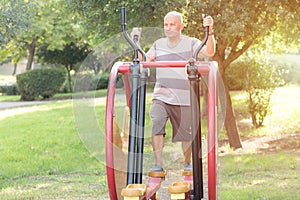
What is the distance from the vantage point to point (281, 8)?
8.39 m

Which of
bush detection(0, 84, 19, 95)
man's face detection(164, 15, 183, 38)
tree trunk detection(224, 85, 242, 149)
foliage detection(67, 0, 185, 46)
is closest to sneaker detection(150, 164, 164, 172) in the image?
man's face detection(164, 15, 183, 38)

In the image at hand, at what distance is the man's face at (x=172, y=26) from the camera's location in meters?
5.03

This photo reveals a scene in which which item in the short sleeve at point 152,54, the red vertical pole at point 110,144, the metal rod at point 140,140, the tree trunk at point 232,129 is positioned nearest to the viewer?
the red vertical pole at point 110,144

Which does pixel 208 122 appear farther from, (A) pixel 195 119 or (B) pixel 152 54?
(B) pixel 152 54

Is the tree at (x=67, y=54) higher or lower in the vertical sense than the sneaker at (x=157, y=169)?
higher

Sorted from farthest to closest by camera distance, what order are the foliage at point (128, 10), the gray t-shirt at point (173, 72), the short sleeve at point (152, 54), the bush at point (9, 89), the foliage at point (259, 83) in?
the bush at point (9, 89) < the foliage at point (259, 83) < the foliage at point (128, 10) < the short sleeve at point (152, 54) < the gray t-shirt at point (173, 72)

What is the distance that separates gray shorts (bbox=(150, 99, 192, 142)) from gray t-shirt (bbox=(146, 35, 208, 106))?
52 millimetres

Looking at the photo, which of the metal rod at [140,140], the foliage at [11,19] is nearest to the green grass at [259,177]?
the metal rod at [140,140]

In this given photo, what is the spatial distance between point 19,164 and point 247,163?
3350mm

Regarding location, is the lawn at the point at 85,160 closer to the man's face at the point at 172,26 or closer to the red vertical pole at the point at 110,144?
the red vertical pole at the point at 110,144

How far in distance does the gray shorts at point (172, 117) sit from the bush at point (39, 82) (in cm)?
1703

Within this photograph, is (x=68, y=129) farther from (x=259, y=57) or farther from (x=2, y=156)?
(x=259, y=57)

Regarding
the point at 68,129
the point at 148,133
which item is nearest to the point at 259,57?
the point at 68,129

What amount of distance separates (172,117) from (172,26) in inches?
31.5
